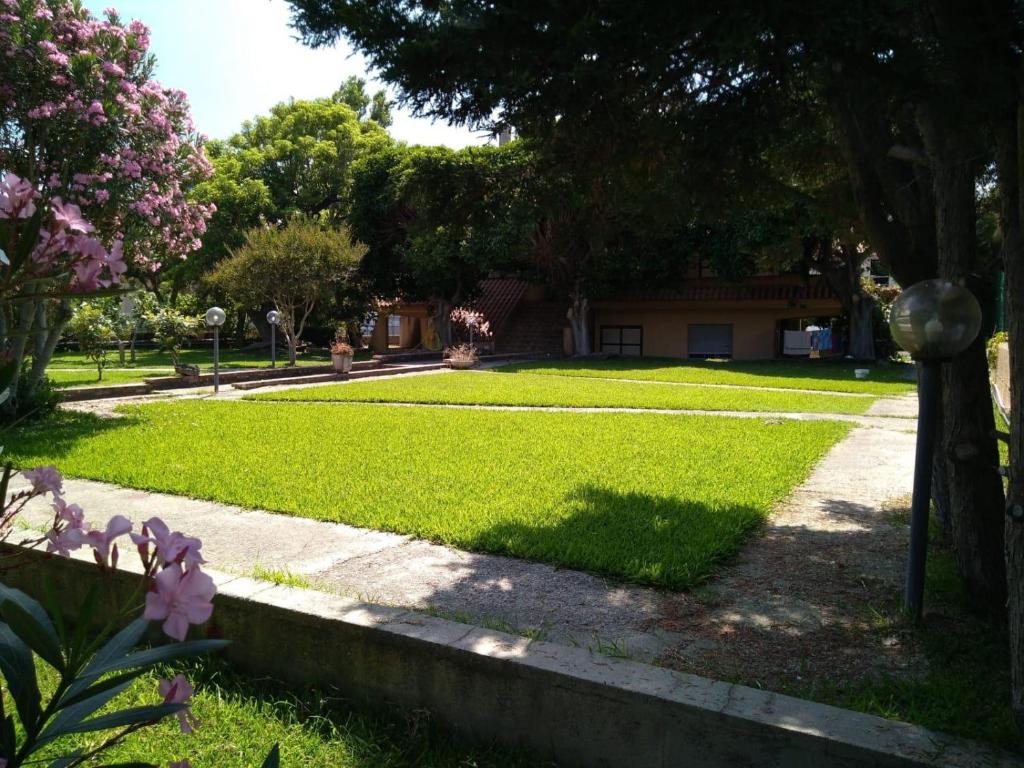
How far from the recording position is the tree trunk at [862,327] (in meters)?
23.7

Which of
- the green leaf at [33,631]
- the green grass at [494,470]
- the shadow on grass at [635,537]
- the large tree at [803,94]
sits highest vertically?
the large tree at [803,94]

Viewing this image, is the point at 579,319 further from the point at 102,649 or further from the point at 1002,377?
the point at 102,649

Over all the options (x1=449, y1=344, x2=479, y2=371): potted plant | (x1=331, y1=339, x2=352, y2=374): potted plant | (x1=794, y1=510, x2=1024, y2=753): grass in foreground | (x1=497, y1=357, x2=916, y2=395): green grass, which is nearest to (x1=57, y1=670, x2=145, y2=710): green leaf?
(x1=794, y1=510, x2=1024, y2=753): grass in foreground

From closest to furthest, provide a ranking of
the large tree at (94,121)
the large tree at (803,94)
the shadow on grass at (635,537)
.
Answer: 1. the large tree at (803,94)
2. the shadow on grass at (635,537)
3. the large tree at (94,121)

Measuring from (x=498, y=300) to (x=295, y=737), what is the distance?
99.4 ft

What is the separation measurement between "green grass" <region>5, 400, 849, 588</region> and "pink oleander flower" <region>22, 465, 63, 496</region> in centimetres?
306

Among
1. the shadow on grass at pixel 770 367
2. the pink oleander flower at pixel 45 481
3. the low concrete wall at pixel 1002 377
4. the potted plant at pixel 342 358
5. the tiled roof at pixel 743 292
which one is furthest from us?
the tiled roof at pixel 743 292

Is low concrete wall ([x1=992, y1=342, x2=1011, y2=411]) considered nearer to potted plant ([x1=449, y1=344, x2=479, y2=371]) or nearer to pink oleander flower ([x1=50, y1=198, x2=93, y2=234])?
pink oleander flower ([x1=50, y1=198, x2=93, y2=234])

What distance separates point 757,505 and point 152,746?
4251 millimetres

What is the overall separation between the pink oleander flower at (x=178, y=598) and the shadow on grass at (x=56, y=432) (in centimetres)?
684

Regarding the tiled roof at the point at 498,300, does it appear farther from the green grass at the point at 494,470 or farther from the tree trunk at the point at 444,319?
the green grass at the point at 494,470

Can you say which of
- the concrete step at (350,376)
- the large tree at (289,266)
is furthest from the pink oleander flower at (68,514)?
the large tree at (289,266)

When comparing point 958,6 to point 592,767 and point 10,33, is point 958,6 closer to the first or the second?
point 592,767

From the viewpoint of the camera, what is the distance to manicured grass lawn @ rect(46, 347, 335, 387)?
661 inches
